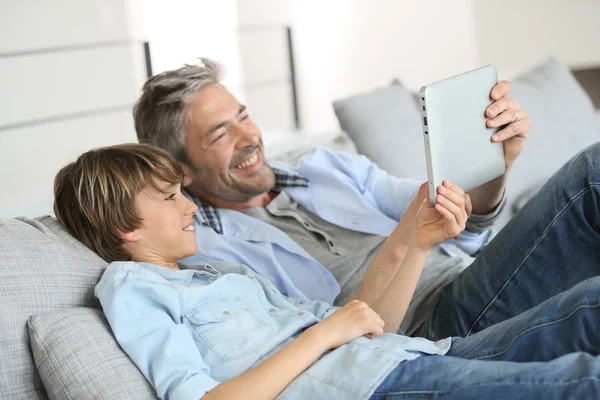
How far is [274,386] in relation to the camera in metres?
1.26

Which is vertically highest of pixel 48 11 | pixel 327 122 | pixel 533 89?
pixel 48 11

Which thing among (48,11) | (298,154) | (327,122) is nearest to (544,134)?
(298,154)

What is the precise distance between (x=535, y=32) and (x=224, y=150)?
133 inches

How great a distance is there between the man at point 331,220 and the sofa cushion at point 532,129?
31 cm

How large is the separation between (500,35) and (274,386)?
163 inches

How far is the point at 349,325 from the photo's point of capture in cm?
138

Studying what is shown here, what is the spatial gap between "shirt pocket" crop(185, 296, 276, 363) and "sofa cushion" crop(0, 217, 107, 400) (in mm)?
235

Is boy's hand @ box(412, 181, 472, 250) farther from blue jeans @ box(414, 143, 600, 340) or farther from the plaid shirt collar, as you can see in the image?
the plaid shirt collar

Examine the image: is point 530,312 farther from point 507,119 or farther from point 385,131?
point 385,131

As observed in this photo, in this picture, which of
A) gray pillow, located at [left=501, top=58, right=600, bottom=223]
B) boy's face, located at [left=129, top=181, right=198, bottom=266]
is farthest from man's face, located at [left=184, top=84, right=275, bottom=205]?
gray pillow, located at [left=501, top=58, right=600, bottom=223]

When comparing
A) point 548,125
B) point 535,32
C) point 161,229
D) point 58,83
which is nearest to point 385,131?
A: point 548,125

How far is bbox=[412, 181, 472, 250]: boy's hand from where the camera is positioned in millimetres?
1440

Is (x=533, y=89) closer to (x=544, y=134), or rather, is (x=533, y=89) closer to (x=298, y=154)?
(x=544, y=134)

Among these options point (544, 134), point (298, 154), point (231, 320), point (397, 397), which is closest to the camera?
point (397, 397)
